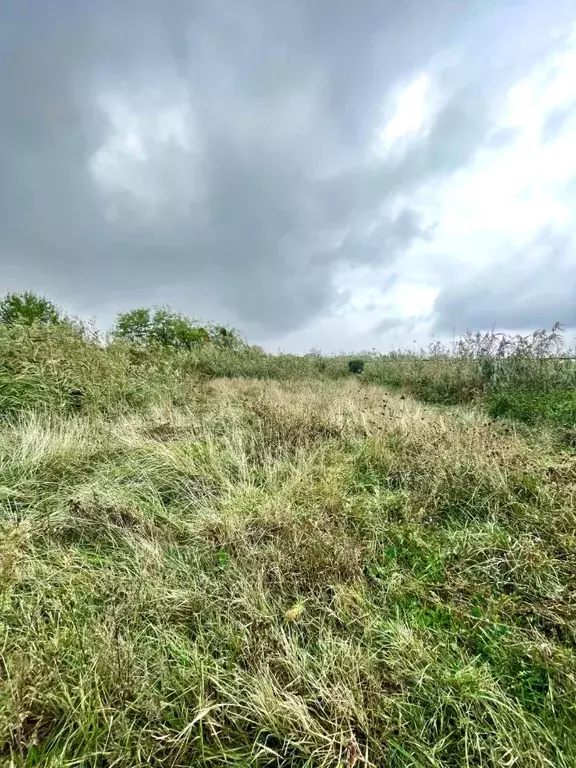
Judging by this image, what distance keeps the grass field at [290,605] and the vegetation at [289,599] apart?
1 centimetres

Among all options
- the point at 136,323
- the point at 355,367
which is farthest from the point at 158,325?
the point at 355,367

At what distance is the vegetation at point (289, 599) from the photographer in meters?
1.43

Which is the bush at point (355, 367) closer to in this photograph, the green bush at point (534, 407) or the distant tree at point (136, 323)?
the green bush at point (534, 407)

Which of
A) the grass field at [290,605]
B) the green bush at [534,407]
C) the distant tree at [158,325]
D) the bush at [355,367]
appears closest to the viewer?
the grass field at [290,605]

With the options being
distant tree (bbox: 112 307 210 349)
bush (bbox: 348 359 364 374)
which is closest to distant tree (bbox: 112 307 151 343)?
distant tree (bbox: 112 307 210 349)

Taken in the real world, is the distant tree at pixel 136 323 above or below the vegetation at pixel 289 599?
above

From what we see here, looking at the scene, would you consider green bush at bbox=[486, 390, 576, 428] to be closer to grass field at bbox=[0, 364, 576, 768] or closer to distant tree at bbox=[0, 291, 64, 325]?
grass field at bbox=[0, 364, 576, 768]

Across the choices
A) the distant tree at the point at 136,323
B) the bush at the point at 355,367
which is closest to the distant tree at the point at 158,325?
the distant tree at the point at 136,323

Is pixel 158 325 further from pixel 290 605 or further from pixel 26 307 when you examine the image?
pixel 290 605

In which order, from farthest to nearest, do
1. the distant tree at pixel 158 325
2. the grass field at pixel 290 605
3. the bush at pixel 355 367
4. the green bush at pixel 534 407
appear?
1. the distant tree at pixel 158 325
2. the bush at pixel 355 367
3. the green bush at pixel 534 407
4. the grass field at pixel 290 605

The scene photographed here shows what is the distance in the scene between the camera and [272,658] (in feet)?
5.50

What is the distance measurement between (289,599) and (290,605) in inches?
1.6

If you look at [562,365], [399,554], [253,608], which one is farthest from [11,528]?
[562,365]

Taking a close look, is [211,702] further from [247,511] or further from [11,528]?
[11,528]
